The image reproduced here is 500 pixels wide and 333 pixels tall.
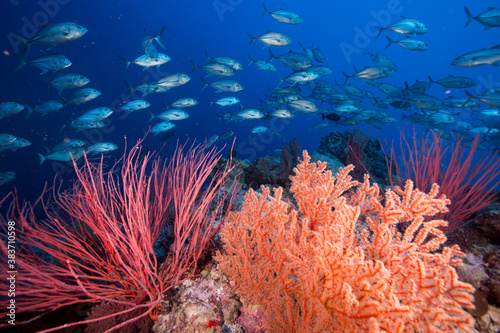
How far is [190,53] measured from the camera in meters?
75.0

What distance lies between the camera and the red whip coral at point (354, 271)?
49.1 inches

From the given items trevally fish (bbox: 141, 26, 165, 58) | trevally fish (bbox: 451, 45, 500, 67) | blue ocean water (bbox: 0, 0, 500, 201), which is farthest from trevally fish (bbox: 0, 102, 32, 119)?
trevally fish (bbox: 451, 45, 500, 67)

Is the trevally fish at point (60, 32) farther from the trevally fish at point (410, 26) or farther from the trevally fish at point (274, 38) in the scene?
the trevally fish at point (410, 26)

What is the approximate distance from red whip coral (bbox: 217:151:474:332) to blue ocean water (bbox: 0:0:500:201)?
1650 cm

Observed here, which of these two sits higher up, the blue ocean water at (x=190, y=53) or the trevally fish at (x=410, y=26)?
the trevally fish at (x=410, y=26)

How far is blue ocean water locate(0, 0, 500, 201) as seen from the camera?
34719 mm

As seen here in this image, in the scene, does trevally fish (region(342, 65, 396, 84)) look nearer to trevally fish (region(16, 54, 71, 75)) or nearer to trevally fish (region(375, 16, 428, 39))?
trevally fish (region(375, 16, 428, 39))

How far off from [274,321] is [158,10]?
8759 centimetres

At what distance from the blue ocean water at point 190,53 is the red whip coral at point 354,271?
54.1 feet

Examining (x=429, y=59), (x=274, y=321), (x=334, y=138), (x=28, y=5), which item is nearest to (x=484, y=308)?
(x=274, y=321)

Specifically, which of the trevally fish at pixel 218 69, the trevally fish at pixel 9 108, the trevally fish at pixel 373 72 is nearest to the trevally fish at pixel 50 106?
the trevally fish at pixel 9 108

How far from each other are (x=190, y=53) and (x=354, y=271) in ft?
285

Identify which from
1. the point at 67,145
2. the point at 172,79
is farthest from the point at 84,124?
the point at 172,79
